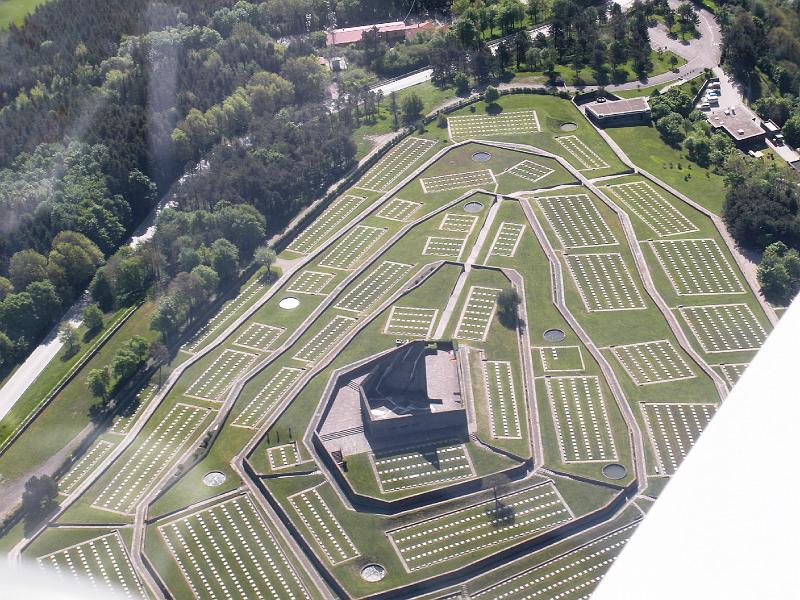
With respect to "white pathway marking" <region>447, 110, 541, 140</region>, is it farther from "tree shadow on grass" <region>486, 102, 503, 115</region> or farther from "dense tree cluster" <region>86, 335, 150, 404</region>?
"dense tree cluster" <region>86, 335, 150, 404</region>

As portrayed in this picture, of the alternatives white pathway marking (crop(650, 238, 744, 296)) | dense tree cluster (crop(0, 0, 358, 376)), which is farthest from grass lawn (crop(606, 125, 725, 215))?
dense tree cluster (crop(0, 0, 358, 376))

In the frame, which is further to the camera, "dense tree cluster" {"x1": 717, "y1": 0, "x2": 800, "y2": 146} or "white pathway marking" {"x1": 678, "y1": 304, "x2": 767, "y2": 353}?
"dense tree cluster" {"x1": 717, "y1": 0, "x2": 800, "y2": 146}

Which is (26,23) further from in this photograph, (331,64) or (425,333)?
(425,333)

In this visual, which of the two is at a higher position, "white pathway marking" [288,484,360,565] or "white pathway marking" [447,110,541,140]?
"white pathway marking" [447,110,541,140]

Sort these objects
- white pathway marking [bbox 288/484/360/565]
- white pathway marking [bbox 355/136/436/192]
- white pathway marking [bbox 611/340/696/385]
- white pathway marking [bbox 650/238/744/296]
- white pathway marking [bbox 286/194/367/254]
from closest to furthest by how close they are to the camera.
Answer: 1. white pathway marking [bbox 288/484/360/565]
2. white pathway marking [bbox 611/340/696/385]
3. white pathway marking [bbox 650/238/744/296]
4. white pathway marking [bbox 286/194/367/254]
5. white pathway marking [bbox 355/136/436/192]

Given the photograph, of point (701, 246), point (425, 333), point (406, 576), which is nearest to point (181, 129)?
point (425, 333)

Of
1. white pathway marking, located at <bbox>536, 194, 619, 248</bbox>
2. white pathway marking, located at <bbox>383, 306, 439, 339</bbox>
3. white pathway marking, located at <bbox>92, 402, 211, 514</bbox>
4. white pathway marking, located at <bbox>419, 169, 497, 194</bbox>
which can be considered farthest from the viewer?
white pathway marking, located at <bbox>419, 169, 497, 194</bbox>

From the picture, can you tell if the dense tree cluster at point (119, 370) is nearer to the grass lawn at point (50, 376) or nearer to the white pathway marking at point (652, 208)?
the grass lawn at point (50, 376)

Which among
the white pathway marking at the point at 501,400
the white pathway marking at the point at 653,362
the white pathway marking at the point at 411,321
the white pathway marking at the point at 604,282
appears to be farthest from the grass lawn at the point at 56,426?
the white pathway marking at the point at 653,362
